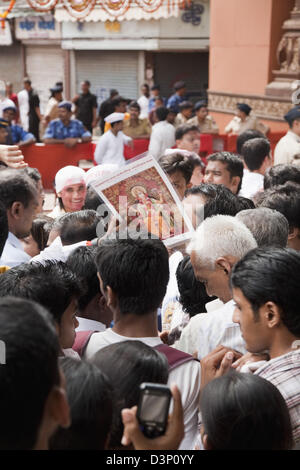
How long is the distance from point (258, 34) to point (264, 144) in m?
7.85

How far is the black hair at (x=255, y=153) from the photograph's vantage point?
214 inches

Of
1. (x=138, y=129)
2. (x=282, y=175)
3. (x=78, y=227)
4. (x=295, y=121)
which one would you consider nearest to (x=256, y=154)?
(x=282, y=175)

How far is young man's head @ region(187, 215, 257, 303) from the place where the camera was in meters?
2.64

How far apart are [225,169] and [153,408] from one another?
3.55 metres

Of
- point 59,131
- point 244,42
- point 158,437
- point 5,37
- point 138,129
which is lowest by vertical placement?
point 138,129

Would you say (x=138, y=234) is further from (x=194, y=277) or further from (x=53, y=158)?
(x=53, y=158)

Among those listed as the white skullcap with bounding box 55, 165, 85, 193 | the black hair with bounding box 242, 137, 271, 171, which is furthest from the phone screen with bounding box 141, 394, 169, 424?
the black hair with bounding box 242, 137, 271, 171

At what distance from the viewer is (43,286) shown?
2.36 metres

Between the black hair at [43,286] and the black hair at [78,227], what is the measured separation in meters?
1.02

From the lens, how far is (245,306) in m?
2.21

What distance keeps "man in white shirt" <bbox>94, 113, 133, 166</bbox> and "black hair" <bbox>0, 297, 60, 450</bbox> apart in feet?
22.7

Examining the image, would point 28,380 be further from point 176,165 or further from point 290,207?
point 176,165

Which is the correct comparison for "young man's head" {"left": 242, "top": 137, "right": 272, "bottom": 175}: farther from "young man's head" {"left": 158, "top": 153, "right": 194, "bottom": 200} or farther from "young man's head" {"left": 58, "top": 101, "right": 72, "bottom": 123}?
"young man's head" {"left": 58, "top": 101, "right": 72, "bottom": 123}
